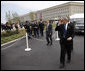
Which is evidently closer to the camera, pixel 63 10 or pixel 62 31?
pixel 62 31

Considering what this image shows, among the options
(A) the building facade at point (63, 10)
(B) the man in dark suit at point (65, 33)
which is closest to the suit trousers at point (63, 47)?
(B) the man in dark suit at point (65, 33)

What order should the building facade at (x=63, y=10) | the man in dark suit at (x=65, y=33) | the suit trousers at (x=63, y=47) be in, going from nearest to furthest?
1. the suit trousers at (x=63, y=47)
2. the man in dark suit at (x=65, y=33)
3. the building facade at (x=63, y=10)

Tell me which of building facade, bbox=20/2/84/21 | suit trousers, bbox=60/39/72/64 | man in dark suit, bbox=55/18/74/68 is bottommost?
suit trousers, bbox=60/39/72/64

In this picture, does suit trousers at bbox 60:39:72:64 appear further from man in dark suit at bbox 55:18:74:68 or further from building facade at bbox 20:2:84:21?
building facade at bbox 20:2:84:21

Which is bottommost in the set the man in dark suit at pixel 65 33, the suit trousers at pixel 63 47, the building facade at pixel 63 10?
the suit trousers at pixel 63 47

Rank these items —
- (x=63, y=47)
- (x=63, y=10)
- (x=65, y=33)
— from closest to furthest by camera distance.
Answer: (x=63, y=47) < (x=65, y=33) < (x=63, y=10)

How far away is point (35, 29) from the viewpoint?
2106 cm

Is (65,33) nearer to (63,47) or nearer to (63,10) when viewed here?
(63,47)

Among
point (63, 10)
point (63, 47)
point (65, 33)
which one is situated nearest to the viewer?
point (63, 47)

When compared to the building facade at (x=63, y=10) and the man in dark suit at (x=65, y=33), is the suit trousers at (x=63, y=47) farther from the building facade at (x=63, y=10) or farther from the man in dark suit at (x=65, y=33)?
the building facade at (x=63, y=10)

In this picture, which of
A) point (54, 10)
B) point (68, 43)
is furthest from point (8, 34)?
point (54, 10)

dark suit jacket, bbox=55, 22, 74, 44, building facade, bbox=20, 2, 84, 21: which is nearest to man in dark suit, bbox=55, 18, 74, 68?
dark suit jacket, bbox=55, 22, 74, 44

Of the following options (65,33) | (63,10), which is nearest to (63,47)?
(65,33)

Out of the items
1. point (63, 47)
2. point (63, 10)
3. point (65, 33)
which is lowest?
point (63, 47)
